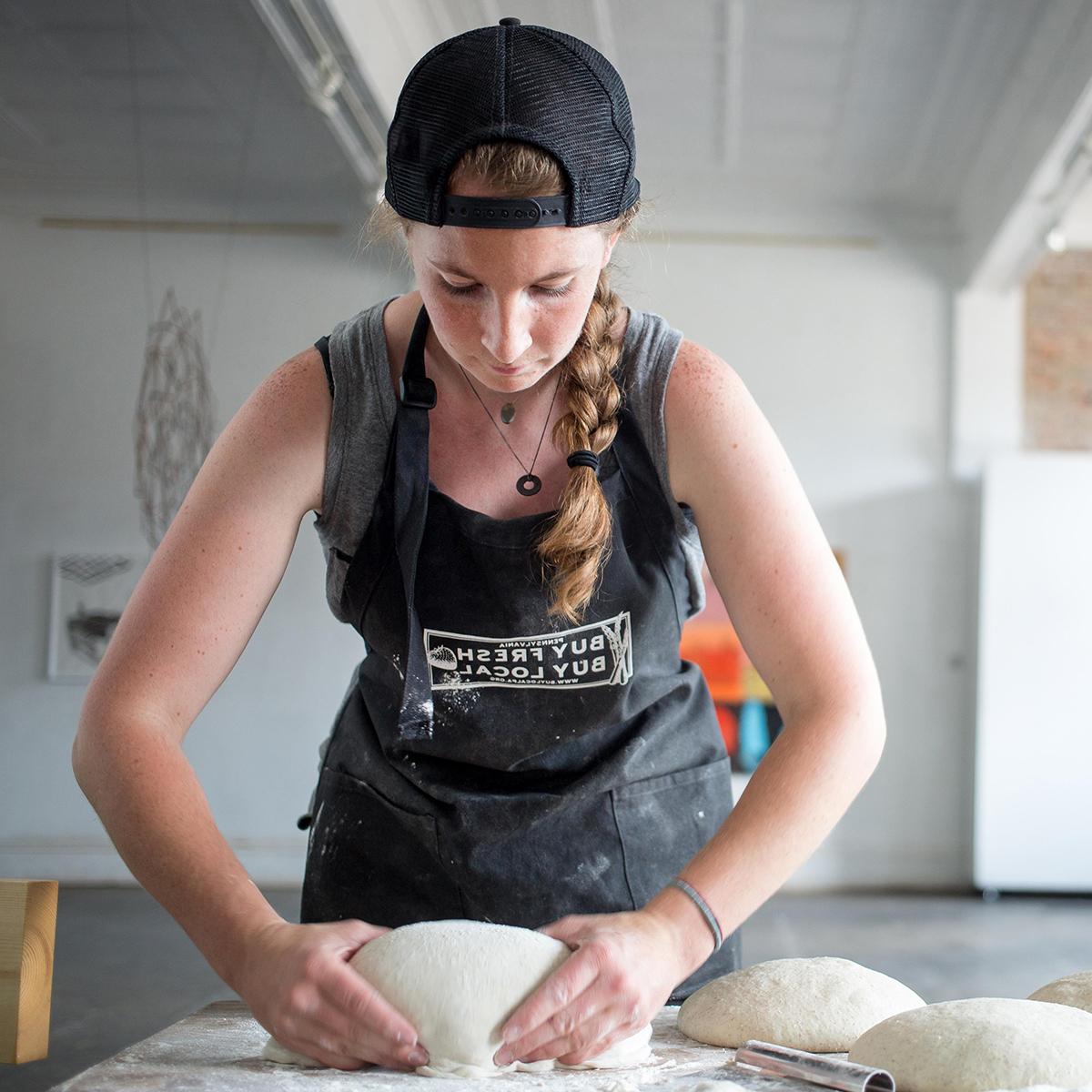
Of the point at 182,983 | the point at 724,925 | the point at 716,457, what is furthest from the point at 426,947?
the point at 182,983

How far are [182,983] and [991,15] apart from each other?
166 inches

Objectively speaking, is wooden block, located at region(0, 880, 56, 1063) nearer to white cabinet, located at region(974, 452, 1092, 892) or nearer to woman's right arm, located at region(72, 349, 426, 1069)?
woman's right arm, located at region(72, 349, 426, 1069)

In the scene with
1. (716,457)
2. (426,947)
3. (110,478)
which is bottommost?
(426,947)

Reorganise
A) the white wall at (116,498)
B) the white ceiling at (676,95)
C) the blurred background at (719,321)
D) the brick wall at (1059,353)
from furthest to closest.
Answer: the brick wall at (1059,353)
the white ceiling at (676,95)
the blurred background at (719,321)
the white wall at (116,498)

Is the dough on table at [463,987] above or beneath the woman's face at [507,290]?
beneath

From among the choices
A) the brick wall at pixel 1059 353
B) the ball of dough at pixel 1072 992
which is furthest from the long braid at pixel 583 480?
the brick wall at pixel 1059 353

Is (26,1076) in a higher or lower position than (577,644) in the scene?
lower

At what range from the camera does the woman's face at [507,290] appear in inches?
36.3

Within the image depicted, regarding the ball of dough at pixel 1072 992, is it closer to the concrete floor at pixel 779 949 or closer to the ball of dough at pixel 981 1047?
the ball of dough at pixel 981 1047

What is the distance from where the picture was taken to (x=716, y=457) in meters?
1.07

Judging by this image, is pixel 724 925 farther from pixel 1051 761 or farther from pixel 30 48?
pixel 1051 761

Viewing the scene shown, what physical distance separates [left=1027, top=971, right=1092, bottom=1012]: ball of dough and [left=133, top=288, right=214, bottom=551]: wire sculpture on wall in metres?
1.57

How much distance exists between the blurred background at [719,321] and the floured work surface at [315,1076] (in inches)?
29.4

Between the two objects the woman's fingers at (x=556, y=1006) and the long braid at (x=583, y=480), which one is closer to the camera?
the woman's fingers at (x=556, y=1006)
